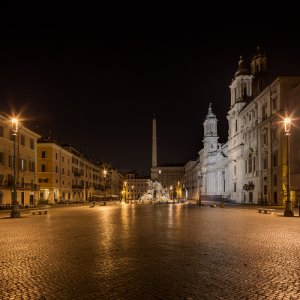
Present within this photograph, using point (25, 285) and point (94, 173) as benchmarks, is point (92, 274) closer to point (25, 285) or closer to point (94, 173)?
point (25, 285)

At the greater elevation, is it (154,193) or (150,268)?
(150,268)

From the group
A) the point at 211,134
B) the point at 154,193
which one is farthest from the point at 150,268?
the point at 211,134

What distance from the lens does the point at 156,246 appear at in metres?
12.6

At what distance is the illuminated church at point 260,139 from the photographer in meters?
48.8

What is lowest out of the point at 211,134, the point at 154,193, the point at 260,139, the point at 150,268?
the point at 154,193

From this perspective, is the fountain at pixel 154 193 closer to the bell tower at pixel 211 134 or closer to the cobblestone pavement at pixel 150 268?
the bell tower at pixel 211 134

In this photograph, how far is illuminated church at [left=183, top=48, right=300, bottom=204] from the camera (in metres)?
48.8

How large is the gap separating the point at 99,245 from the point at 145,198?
68282 millimetres

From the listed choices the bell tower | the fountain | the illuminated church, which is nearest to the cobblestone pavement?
the illuminated church

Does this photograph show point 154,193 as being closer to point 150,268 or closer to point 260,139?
point 260,139

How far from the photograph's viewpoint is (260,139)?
200ft

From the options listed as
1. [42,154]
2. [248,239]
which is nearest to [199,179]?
[42,154]

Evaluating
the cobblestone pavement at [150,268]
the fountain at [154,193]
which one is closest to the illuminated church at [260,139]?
the fountain at [154,193]

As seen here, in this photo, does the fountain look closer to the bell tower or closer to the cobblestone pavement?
the bell tower
